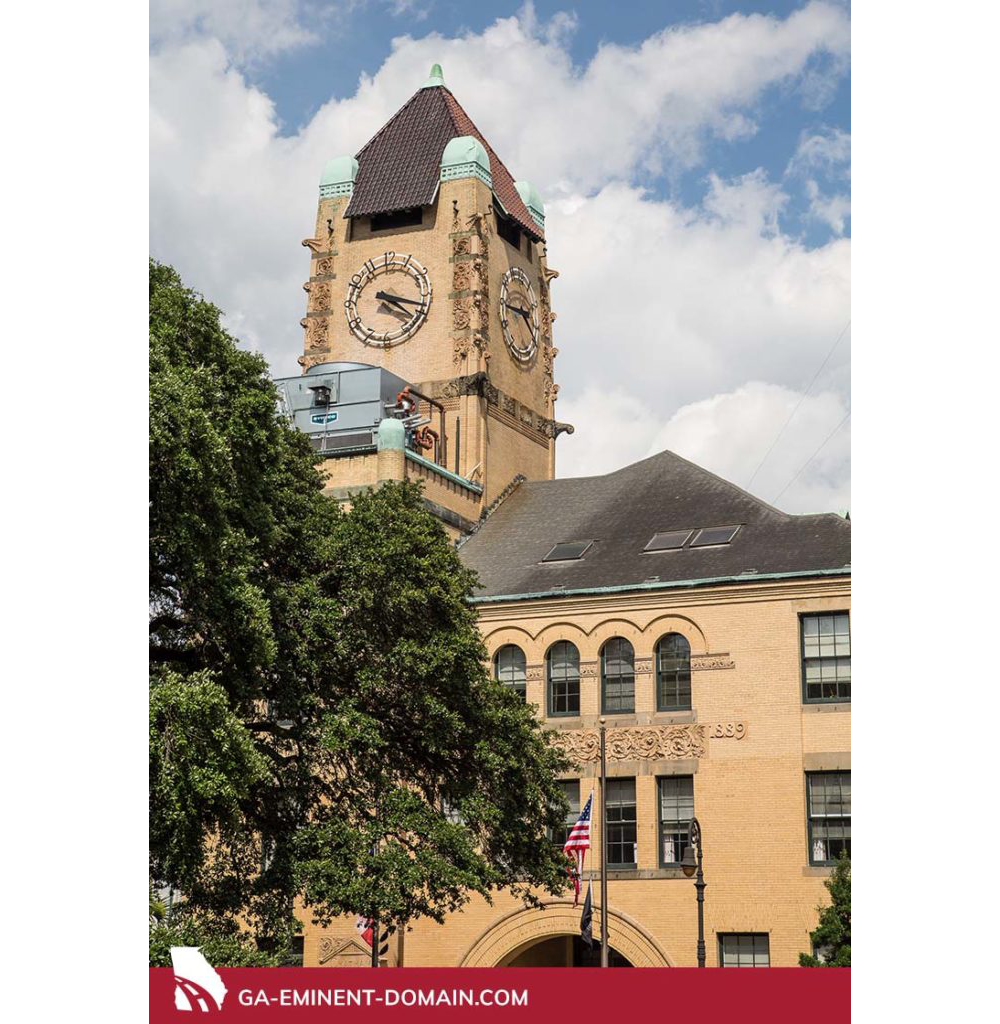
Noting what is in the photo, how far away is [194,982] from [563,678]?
76.6ft

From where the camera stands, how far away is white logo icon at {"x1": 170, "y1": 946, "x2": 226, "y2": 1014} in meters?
17.3

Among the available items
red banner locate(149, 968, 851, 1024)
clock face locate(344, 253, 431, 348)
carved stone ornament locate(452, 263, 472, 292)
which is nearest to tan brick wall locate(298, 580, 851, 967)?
carved stone ornament locate(452, 263, 472, 292)

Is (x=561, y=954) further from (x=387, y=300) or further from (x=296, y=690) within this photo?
(x=387, y=300)

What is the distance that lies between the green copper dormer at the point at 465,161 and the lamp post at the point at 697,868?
87.4ft

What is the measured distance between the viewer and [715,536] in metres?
42.1

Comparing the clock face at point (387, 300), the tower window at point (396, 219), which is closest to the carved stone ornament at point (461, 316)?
the clock face at point (387, 300)

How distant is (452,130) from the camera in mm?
57250

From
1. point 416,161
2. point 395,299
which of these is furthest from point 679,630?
point 416,161

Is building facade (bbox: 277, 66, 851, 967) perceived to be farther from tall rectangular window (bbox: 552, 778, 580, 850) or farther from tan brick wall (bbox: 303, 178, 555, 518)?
tan brick wall (bbox: 303, 178, 555, 518)

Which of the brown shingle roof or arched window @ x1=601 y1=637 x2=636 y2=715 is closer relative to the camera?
arched window @ x1=601 y1=637 x2=636 y2=715

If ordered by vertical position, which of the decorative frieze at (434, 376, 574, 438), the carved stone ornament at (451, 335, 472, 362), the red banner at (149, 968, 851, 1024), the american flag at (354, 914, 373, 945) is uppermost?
the carved stone ornament at (451, 335, 472, 362)

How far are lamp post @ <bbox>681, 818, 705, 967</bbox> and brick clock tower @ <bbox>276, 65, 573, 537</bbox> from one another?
1690cm

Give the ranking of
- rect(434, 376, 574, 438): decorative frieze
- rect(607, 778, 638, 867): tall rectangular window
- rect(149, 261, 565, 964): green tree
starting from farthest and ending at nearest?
rect(434, 376, 574, 438): decorative frieze < rect(607, 778, 638, 867): tall rectangular window < rect(149, 261, 565, 964): green tree
